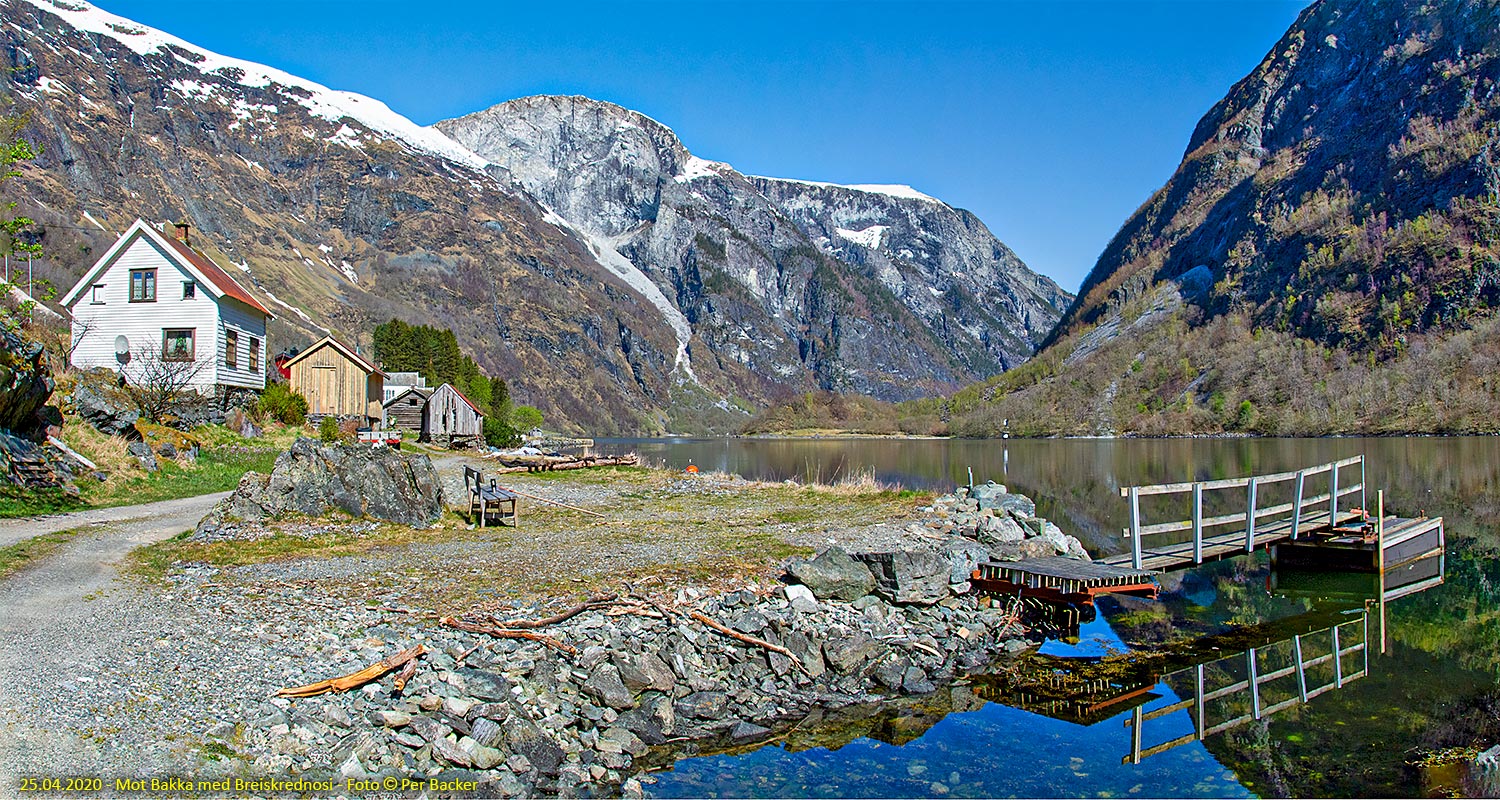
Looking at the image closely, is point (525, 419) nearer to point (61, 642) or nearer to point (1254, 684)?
point (61, 642)

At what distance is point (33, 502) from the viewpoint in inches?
736

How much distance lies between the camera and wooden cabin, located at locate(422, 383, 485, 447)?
5969cm

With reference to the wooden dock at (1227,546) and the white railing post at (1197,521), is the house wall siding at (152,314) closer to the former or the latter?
the wooden dock at (1227,546)

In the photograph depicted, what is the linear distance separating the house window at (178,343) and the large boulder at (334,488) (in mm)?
22989

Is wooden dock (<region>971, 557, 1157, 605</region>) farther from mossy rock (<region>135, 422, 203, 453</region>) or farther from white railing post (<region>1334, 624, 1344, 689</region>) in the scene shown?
mossy rock (<region>135, 422, 203, 453</region>)

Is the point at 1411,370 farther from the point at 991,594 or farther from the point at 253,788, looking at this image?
the point at 253,788

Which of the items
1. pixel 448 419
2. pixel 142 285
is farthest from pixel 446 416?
pixel 142 285

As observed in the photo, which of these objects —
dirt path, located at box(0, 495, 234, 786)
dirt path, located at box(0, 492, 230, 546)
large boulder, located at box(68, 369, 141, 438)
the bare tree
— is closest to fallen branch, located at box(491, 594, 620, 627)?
dirt path, located at box(0, 495, 234, 786)

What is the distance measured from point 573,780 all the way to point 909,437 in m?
161

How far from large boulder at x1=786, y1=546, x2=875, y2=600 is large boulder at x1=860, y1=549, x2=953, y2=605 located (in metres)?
0.27

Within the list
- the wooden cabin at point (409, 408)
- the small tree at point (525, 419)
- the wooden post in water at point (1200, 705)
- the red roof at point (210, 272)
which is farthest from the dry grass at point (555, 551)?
the small tree at point (525, 419)

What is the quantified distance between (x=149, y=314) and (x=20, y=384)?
64.8 ft

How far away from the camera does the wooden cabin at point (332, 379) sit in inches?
2205

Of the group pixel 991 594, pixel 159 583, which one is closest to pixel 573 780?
pixel 159 583
